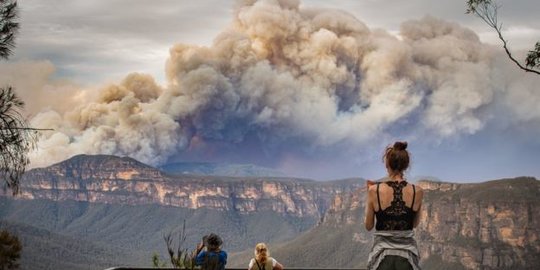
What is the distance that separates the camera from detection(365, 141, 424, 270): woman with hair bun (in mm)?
8914

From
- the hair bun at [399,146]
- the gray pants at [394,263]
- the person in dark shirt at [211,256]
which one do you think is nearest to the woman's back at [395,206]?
the gray pants at [394,263]

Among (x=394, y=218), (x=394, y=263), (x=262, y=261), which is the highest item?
(x=394, y=218)

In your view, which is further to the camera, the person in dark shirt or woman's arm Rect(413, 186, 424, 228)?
the person in dark shirt

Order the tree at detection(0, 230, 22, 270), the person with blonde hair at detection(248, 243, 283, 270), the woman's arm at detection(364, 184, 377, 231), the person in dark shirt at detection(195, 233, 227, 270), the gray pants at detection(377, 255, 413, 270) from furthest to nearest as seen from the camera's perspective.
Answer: the tree at detection(0, 230, 22, 270) < the person in dark shirt at detection(195, 233, 227, 270) < the person with blonde hair at detection(248, 243, 283, 270) < the gray pants at detection(377, 255, 413, 270) < the woman's arm at detection(364, 184, 377, 231)

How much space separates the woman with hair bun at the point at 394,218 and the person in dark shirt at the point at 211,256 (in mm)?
3932

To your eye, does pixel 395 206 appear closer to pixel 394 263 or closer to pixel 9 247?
pixel 394 263

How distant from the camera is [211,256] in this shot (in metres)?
12.5

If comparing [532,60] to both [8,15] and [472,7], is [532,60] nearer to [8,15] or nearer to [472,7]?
[472,7]

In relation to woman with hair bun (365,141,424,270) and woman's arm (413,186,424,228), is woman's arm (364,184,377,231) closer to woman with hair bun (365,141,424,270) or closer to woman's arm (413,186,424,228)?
woman with hair bun (365,141,424,270)

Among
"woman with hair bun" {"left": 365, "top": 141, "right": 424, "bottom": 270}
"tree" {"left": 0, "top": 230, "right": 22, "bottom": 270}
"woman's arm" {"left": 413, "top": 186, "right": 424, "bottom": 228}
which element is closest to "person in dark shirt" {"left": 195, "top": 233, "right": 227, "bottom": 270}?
"woman with hair bun" {"left": 365, "top": 141, "right": 424, "bottom": 270}

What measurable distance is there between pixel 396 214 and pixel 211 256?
4.40m

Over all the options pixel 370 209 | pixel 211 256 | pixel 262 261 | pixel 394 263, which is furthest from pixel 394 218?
pixel 211 256

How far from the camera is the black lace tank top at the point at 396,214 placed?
8.93 meters

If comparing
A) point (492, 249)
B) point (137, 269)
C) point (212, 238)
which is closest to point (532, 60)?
point (212, 238)
